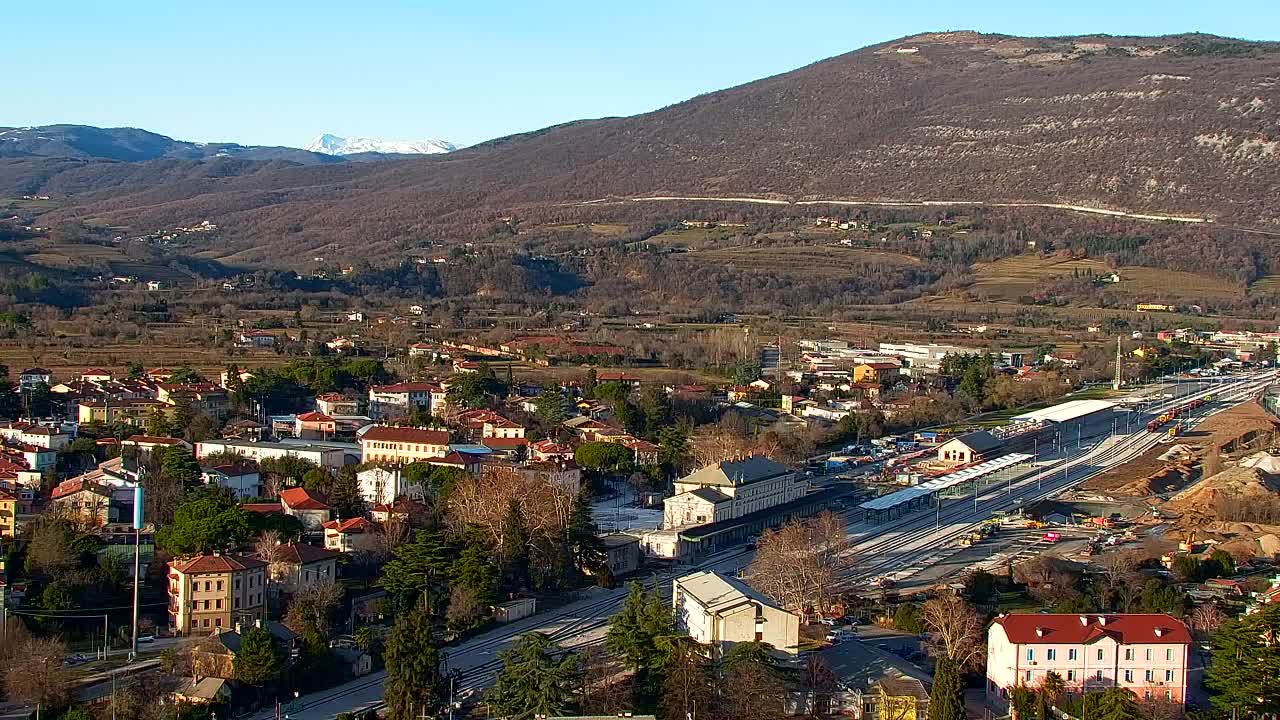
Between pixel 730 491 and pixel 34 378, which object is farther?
pixel 34 378

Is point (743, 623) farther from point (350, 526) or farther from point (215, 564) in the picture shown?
point (350, 526)

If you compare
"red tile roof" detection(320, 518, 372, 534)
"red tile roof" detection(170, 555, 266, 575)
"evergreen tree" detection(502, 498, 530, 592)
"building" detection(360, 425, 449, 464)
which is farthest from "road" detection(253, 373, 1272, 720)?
"building" detection(360, 425, 449, 464)

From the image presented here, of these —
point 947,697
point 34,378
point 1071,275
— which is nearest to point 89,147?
point 1071,275

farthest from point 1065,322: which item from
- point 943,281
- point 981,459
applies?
point 981,459

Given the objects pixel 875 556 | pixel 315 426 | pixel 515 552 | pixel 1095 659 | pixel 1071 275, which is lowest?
pixel 875 556

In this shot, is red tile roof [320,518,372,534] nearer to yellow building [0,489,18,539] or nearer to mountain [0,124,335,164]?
yellow building [0,489,18,539]

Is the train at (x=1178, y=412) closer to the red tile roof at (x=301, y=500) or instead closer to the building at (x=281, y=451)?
the building at (x=281, y=451)

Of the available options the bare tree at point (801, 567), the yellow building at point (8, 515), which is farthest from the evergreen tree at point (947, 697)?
the yellow building at point (8, 515)
